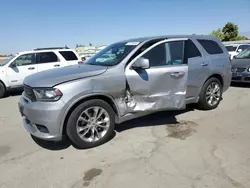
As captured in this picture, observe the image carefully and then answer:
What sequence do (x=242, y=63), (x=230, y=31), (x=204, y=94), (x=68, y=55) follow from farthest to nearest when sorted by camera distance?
1. (x=230, y=31)
2. (x=68, y=55)
3. (x=242, y=63)
4. (x=204, y=94)

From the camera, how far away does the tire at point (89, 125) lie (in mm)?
3562

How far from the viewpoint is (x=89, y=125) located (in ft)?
12.3

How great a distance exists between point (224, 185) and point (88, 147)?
2064 millimetres

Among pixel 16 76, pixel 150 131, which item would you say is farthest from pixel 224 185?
pixel 16 76

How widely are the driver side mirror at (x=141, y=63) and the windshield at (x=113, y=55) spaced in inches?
11.0

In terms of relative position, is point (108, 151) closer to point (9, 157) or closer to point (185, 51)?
point (9, 157)

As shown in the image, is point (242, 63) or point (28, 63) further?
point (28, 63)

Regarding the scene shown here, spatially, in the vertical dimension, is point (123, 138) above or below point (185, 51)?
below

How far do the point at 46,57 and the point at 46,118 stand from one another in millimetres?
6547

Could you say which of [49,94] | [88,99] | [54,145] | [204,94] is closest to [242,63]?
[204,94]

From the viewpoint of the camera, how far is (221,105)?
6.13m

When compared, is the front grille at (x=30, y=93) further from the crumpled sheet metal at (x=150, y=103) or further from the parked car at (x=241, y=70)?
the parked car at (x=241, y=70)

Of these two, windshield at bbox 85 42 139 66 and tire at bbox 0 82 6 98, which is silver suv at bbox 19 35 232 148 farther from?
tire at bbox 0 82 6 98

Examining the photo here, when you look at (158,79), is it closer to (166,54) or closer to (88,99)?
(166,54)
